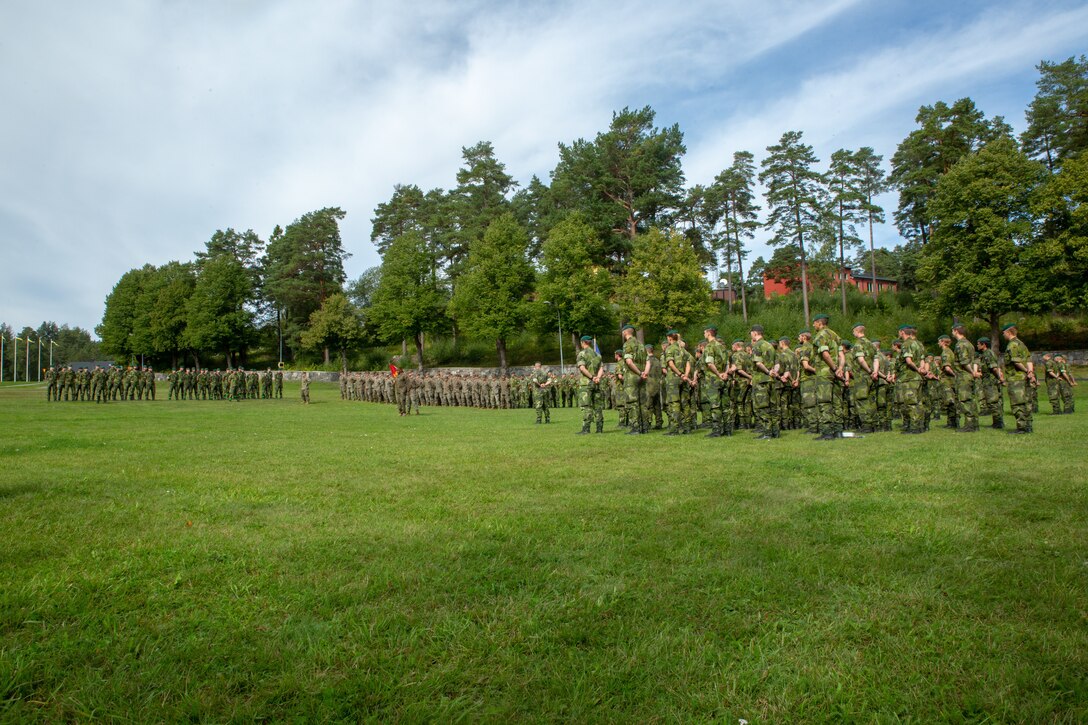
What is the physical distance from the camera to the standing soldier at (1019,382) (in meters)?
11.8

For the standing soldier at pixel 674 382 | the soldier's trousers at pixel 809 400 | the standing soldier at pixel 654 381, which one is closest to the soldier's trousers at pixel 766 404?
the soldier's trousers at pixel 809 400

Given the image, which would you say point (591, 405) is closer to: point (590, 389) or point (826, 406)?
point (590, 389)

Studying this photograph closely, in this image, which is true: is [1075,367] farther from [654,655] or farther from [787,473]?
[654,655]

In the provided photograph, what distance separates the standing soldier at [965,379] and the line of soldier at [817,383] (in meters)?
0.02

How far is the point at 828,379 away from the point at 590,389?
510 centimetres

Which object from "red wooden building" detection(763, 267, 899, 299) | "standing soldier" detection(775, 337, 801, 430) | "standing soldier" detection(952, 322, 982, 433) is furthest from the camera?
"red wooden building" detection(763, 267, 899, 299)

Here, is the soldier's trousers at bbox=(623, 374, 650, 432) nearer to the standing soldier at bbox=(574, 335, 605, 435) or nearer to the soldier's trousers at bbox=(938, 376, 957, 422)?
the standing soldier at bbox=(574, 335, 605, 435)

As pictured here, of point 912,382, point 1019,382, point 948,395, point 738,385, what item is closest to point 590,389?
point 738,385

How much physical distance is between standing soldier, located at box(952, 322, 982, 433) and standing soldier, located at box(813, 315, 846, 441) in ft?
10.1

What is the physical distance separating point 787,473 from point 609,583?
4563mm

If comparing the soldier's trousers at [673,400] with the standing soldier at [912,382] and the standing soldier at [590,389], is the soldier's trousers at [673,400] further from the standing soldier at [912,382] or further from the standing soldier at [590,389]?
the standing soldier at [912,382]

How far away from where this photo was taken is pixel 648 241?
49938mm

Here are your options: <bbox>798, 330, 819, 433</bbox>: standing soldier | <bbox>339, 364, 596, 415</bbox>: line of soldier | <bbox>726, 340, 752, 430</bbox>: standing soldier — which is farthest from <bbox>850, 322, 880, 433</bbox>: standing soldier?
<bbox>339, 364, 596, 415</bbox>: line of soldier

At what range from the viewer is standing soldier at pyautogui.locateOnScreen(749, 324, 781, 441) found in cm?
1238
